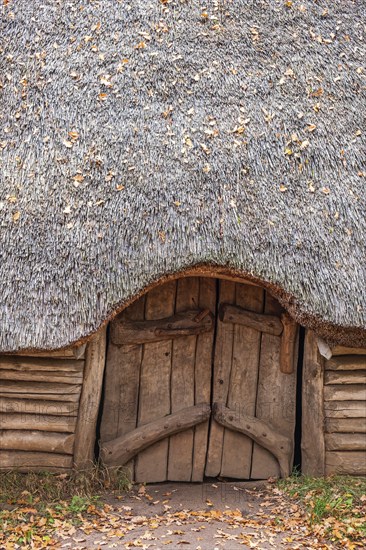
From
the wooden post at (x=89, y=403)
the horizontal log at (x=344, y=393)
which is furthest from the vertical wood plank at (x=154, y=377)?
the horizontal log at (x=344, y=393)

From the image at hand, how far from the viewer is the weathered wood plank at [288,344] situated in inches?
259

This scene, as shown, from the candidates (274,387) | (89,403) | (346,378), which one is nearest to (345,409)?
(346,378)

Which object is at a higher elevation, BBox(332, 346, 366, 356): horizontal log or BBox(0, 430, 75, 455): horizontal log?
BBox(332, 346, 366, 356): horizontal log

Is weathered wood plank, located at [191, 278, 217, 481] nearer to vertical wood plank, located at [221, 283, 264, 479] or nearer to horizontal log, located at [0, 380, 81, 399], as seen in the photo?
vertical wood plank, located at [221, 283, 264, 479]

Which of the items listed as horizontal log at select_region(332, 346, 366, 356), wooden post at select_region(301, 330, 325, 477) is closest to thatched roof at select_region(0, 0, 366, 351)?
horizontal log at select_region(332, 346, 366, 356)

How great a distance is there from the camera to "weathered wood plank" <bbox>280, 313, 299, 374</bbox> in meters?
6.59

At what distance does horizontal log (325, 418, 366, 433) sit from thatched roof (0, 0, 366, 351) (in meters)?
0.83

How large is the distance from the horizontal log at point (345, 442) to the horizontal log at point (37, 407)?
240 centimetres

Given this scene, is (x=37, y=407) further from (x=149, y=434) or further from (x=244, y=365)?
(x=244, y=365)

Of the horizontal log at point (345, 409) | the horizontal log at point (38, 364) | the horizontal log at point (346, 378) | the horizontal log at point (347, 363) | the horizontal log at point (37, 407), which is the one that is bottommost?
the horizontal log at point (37, 407)

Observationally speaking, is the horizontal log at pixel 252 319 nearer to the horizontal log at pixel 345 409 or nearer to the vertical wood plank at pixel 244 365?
the vertical wood plank at pixel 244 365

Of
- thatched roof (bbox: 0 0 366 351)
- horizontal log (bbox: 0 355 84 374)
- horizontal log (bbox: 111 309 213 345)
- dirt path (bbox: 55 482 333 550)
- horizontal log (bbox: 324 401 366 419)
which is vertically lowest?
dirt path (bbox: 55 482 333 550)

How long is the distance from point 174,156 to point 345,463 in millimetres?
3276

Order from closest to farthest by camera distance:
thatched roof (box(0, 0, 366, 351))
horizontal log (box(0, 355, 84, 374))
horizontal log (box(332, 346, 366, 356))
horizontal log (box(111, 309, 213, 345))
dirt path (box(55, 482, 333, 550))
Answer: dirt path (box(55, 482, 333, 550)) < thatched roof (box(0, 0, 366, 351)) < horizontal log (box(0, 355, 84, 374)) < horizontal log (box(332, 346, 366, 356)) < horizontal log (box(111, 309, 213, 345))
